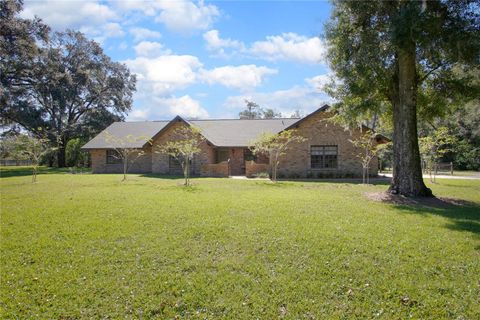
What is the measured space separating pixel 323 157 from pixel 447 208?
1302 centimetres

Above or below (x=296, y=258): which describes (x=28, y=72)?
above

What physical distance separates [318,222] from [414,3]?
8209 millimetres

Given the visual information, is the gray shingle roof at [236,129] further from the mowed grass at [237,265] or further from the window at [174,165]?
the mowed grass at [237,265]

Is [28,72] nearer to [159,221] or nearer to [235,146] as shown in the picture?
[235,146]

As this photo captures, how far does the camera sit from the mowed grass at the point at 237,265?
4492 millimetres

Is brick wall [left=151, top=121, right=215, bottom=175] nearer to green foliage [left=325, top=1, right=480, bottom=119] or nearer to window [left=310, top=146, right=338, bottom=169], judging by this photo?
window [left=310, top=146, right=338, bottom=169]

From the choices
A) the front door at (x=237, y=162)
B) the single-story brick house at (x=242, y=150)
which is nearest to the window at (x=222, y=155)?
the single-story brick house at (x=242, y=150)

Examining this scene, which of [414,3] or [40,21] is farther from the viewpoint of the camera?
[40,21]

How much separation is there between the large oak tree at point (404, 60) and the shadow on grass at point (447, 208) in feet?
2.45

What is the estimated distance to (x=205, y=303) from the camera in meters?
4.57

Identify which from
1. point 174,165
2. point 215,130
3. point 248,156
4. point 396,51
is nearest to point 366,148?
point 396,51

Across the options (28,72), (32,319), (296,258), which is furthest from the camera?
(28,72)

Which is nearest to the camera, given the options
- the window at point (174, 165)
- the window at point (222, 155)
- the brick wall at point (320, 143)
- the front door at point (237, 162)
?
the brick wall at point (320, 143)

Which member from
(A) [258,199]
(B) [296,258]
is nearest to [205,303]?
(B) [296,258]
